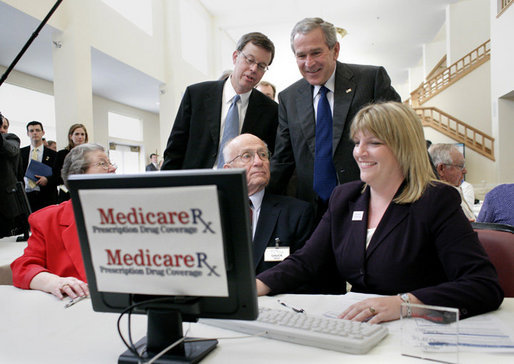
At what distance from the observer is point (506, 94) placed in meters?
9.85

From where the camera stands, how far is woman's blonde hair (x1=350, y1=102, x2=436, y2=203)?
4.71ft

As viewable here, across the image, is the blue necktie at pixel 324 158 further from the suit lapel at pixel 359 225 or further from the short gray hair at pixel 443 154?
the short gray hair at pixel 443 154

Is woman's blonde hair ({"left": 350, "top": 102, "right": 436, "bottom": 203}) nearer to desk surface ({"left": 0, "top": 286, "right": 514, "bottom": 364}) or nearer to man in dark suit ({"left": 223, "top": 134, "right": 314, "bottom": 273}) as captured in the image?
desk surface ({"left": 0, "top": 286, "right": 514, "bottom": 364})

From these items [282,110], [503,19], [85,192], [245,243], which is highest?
[503,19]

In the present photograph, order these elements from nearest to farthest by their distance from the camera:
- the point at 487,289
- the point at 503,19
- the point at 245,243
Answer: the point at 245,243
the point at 487,289
the point at 503,19

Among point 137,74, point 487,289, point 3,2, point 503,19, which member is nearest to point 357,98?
point 487,289

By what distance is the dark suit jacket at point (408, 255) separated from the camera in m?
1.16

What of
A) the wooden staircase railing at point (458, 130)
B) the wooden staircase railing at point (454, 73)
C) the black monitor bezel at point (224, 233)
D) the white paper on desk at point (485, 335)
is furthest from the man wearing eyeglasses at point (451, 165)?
the wooden staircase railing at point (454, 73)

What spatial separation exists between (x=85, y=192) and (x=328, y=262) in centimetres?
100

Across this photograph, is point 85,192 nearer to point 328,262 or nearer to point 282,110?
point 328,262

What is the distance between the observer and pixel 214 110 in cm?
247

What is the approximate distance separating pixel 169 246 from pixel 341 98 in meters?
1.49

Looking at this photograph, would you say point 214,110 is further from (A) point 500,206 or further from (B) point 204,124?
(A) point 500,206

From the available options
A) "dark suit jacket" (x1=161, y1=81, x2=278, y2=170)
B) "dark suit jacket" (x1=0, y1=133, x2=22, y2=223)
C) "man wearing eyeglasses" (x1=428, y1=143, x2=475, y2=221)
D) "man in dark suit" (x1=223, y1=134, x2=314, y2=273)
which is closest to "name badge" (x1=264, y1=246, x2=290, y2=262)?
"man in dark suit" (x1=223, y1=134, x2=314, y2=273)
